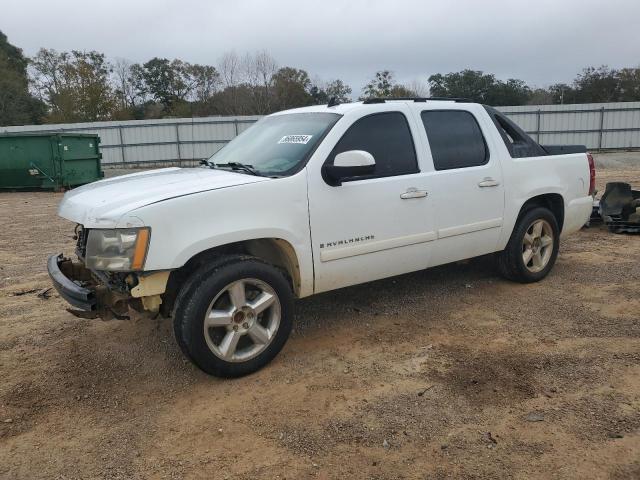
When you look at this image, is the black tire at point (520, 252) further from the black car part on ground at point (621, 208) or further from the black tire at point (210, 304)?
the black car part on ground at point (621, 208)

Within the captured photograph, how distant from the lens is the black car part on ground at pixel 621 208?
7738 millimetres

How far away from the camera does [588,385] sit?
11.0ft

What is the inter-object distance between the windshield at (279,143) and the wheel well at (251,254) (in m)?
0.52

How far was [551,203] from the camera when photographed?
5.58 m

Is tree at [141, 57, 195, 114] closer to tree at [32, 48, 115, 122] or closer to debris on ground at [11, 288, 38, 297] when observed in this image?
tree at [32, 48, 115, 122]

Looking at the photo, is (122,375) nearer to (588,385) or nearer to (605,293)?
(588,385)

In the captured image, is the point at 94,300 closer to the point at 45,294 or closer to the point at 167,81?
the point at 45,294

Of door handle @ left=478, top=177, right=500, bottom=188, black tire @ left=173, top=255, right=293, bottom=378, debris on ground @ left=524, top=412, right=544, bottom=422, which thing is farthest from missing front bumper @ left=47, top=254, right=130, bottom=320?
door handle @ left=478, top=177, right=500, bottom=188

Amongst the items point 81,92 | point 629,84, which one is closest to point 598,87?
point 629,84

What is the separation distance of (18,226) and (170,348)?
7.86 metres

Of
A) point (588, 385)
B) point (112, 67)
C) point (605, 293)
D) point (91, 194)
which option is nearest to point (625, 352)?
point (588, 385)

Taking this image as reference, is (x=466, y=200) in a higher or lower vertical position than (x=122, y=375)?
higher

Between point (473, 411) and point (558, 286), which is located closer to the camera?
point (473, 411)

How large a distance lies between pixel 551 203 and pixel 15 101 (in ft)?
140
